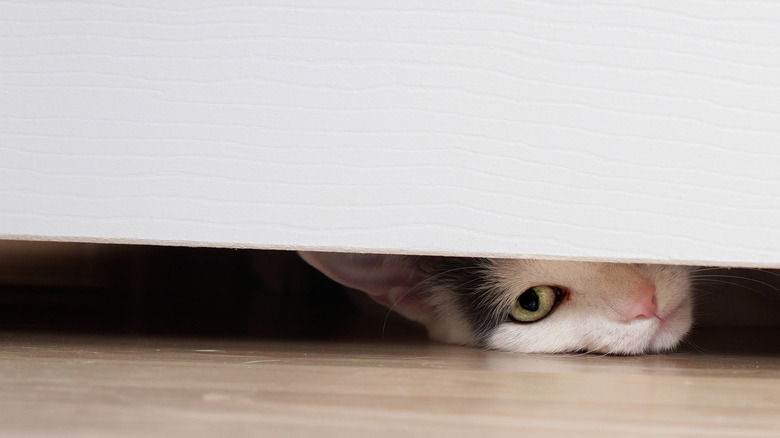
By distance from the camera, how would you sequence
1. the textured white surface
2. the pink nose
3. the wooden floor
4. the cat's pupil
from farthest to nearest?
the cat's pupil
the pink nose
the textured white surface
the wooden floor

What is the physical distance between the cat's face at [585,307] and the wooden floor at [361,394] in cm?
11

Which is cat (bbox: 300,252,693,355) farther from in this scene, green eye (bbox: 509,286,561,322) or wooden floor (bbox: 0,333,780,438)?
wooden floor (bbox: 0,333,780,438)

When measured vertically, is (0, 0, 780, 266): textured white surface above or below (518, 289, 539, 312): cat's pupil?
above

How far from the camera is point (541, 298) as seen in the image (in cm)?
119

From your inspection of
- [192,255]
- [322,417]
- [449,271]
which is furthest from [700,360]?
[192,255]

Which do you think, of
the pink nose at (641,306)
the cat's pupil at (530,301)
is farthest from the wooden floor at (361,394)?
the cat's pupil at (530,301)

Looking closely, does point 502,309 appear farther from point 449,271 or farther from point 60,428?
point 60,428

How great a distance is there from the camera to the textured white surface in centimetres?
84

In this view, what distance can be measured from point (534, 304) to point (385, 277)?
304 millimetres

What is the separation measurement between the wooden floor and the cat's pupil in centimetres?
21

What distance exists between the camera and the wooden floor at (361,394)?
21.9 inches

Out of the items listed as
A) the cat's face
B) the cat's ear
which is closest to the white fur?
the cat's face

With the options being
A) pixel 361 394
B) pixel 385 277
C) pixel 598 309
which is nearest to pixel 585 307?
pixel 598 309

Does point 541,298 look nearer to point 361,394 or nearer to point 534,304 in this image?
point 534,304
